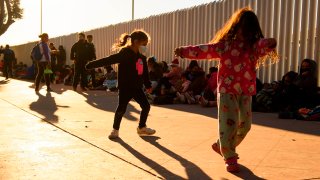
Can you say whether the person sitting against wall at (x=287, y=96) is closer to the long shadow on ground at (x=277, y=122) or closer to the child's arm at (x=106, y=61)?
the long shadow on ground at (x=277, y=122)

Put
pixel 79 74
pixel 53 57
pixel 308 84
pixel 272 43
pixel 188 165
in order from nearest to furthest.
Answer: pixel 272 43
pixel 188 165
pixel 308 84
pixel 79 74
pixel 53 57

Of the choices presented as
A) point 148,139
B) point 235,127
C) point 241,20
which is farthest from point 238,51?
point 148,139

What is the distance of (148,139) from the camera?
646 cm

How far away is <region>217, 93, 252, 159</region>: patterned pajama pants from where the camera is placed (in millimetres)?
4727

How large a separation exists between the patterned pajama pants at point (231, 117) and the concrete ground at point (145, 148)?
22 centimetres

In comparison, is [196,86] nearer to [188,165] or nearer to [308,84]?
[308,84]

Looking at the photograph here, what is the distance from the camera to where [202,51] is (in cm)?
479

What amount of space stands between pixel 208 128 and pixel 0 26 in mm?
41388

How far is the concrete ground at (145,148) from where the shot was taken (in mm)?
4535

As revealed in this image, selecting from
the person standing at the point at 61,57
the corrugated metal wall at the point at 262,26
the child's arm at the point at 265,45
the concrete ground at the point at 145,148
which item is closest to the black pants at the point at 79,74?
the corrugated metal wall at the point at 262,26

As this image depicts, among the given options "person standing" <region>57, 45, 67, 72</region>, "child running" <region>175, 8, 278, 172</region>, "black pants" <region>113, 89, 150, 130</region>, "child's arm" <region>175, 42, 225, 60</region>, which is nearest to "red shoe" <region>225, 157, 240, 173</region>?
"child running" <region>175, 8, 278, 172</region>

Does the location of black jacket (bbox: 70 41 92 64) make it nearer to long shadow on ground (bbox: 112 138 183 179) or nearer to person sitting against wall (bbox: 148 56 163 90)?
person sitting against wall (bbox: 148 56 163 90)

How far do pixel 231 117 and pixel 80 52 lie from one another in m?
11.5

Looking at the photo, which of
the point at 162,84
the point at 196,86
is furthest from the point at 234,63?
the point at 162,84
